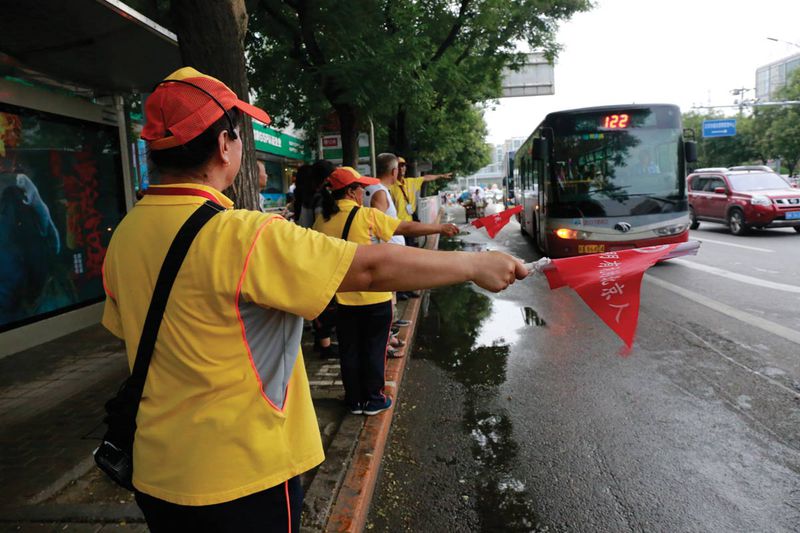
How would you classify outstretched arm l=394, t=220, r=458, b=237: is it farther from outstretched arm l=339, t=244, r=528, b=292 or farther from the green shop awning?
the green shop awning

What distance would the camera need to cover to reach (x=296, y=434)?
155cm

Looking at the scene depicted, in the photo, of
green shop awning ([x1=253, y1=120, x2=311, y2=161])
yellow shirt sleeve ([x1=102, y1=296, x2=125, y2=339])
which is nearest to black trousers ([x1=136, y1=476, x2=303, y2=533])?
yellow shirt sleeve ([x1=102, y1=296, x2=125, y2=339])

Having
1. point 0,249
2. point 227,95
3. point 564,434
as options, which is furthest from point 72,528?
point 0,249

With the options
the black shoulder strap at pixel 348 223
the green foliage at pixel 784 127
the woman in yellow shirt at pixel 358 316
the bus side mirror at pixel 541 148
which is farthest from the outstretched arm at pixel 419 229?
the green foliage at pixel 784 127

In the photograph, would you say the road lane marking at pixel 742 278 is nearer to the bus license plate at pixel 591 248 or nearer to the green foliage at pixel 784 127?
the bus license plate at pixel 591 248

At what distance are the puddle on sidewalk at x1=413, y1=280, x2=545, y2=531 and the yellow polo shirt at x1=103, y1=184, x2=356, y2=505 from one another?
201 cm

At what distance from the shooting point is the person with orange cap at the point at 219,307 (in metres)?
1.33

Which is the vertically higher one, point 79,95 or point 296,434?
point 79,95

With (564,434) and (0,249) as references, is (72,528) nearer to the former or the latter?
(564,434)

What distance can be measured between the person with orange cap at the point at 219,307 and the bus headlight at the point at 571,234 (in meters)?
9.54

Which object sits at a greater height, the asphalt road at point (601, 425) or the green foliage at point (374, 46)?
the green foliage at point (374, 46)

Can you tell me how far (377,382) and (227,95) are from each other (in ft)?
9.97

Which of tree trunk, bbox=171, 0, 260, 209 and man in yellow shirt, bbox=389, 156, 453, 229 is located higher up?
tree trunk, bbox=171, 0, 260, 209

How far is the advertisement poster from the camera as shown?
20.8 feet
